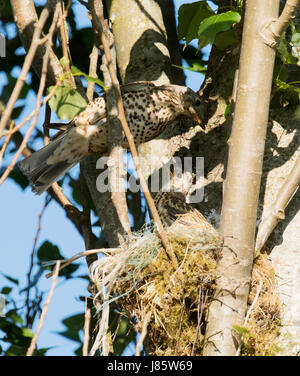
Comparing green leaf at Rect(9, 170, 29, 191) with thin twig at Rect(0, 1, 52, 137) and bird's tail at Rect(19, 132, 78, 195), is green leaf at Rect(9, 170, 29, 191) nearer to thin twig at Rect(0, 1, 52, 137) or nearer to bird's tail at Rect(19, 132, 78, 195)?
bird's tail at Rect(19, 132, 78, 195)

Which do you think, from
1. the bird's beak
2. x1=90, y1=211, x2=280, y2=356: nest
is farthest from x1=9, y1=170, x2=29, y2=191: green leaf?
x1=90, y1=211, x2=280, y2=356: nest

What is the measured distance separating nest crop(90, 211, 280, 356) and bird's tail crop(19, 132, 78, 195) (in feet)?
2.93

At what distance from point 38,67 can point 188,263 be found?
4.11 ft

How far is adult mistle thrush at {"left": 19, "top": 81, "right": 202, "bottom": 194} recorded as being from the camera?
3.31 m

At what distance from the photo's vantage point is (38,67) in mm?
3014

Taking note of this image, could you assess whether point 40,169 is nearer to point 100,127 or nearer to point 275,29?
point 100,127

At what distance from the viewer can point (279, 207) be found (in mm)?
2490

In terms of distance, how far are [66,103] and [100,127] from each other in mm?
1233

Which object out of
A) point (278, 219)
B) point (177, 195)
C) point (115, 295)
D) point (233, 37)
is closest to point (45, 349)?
point (115, 295)

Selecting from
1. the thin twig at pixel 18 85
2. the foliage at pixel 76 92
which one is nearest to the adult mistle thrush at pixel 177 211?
the foliage at pixel 76 92

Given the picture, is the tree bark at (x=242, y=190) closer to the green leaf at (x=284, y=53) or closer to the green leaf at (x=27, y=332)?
the green leaf at (x=284, y=53)

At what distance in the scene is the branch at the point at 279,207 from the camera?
2.48 m

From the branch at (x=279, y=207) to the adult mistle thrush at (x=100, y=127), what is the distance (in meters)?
0.84
